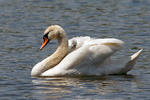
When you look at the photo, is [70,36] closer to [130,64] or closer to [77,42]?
[77,42]

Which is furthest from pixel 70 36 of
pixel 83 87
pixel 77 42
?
pixel 83 87

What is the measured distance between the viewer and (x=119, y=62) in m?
12.4

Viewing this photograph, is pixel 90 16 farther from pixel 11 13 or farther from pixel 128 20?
pixel 11 13

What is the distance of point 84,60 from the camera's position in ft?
39.5

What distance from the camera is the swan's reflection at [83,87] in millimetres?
10250

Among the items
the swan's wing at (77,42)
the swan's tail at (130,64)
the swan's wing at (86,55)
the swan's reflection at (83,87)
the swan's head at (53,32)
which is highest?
the swan's head at (53,32)

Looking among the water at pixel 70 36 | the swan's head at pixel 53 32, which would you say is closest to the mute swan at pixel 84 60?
the swan's head at pixel 53 32

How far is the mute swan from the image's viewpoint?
39.2ft

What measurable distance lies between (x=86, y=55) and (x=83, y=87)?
120 centimetres

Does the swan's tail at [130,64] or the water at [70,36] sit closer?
the water at [70,36]

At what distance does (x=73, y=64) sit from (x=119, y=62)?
1074 mm

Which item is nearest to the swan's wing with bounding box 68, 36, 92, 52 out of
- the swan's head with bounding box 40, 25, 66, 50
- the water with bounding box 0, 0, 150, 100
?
the swan's head with bounding box 40, 25, 66, 50

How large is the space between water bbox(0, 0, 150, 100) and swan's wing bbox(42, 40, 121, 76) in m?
0.25

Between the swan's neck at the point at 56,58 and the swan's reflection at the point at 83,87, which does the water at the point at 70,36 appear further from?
the swan's neck at the point at 56,58
